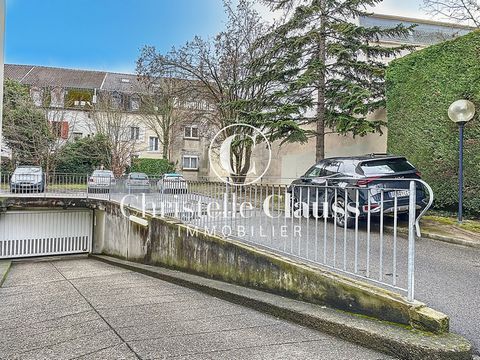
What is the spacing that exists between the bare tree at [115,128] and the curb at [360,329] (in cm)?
2402

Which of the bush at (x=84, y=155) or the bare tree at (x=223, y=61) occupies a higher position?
the bare tree at (x=223, y=61)

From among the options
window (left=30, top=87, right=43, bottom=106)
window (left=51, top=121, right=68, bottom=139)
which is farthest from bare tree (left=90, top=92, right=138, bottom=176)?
window (left=30, top=87, right=43, bottom=106)

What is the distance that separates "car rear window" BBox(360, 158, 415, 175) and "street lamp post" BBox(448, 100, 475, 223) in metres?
1.27

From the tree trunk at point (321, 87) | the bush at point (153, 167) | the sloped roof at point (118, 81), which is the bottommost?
the bush at point (153, 167)

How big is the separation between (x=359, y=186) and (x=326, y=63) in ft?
30.3

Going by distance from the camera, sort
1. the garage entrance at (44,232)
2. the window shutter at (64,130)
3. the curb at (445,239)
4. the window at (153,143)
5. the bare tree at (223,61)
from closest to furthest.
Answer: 1. the curb at (445,239)
2. the garage entrance at (44,232)
3. the bare tree at (223,61)
4. the window shutter at (64,130)
5. the window at (153,143)

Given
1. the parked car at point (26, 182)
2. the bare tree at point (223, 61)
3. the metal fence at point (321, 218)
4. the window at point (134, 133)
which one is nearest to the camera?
the metal fence at point (321, 218)

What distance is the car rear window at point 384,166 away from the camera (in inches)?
290

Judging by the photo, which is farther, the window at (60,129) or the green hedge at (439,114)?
the window at (60,129)

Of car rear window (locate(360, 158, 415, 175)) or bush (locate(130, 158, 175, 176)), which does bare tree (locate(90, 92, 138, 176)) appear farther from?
car rear window (locate(360, 158, 415, 175))

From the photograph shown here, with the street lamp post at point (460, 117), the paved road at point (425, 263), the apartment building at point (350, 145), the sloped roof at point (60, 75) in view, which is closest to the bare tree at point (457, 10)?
the apartment building at point (350, 145)

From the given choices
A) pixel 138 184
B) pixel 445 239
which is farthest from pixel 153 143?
pixel 445 239

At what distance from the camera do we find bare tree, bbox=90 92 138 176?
1054 inches

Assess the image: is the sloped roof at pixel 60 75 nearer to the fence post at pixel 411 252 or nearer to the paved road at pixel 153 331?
the paved road at pixel 153 331
